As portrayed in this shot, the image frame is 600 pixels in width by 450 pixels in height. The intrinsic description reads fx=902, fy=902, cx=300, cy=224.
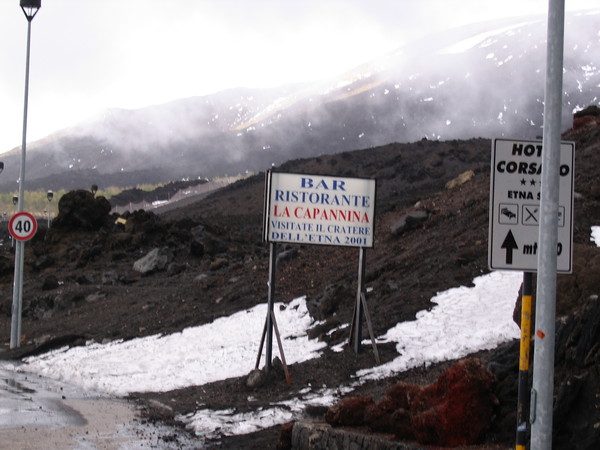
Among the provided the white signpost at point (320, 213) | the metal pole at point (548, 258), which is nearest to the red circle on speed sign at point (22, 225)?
the white signpost at point (320, 213)

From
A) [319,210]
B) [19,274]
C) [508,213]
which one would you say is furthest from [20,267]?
[508,213]

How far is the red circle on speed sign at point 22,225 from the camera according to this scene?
22203mm

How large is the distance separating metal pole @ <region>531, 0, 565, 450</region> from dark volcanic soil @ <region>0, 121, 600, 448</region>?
873 mm

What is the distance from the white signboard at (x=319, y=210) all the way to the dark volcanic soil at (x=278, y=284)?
6.21 feet

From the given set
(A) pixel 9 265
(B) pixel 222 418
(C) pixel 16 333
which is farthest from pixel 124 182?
(B) pixel 222 418

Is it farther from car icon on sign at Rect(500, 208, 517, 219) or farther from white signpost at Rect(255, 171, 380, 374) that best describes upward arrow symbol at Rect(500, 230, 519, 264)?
white signpost at Rect(255, 171, 380, 374)

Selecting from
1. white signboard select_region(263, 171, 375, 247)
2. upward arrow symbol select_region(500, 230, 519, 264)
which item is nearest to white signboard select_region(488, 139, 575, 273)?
upward arrow symbol select_region(500, 230, 519, 264)

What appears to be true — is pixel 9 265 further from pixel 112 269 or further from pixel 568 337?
pixel 568 337

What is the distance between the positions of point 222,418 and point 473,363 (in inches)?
191

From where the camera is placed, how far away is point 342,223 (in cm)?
1563

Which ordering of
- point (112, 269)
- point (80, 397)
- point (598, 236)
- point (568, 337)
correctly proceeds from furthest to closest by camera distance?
point (112, 269), point (598, 236), point (80, 397), point (568, 337)

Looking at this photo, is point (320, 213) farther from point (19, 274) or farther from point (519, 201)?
point (19, 274)

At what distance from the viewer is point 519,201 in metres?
7.02

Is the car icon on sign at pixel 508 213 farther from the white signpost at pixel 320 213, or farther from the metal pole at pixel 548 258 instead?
the white signpost at pixel 320 213
